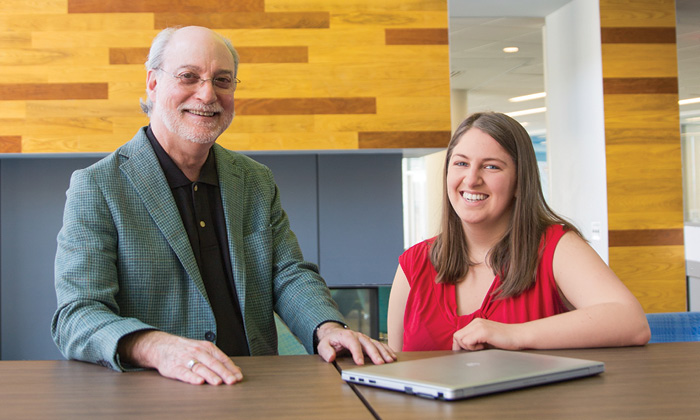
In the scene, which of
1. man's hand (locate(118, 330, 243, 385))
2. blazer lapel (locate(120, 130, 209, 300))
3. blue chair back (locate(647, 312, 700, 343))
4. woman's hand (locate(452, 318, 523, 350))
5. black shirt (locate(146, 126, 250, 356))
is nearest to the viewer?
man's hand (locate(118, 330, 243, 385))

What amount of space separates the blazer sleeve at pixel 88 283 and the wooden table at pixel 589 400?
0.53 metres

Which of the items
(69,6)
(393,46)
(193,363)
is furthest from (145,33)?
(193,363)

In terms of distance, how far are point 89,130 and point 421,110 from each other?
143 centimetres

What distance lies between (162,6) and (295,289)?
178cm

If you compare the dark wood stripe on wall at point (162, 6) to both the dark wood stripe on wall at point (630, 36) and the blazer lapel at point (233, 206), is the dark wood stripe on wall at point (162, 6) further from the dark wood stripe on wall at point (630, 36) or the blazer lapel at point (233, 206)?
the dark wood stripe on wall at point (630, 36)

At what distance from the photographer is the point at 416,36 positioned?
120 inches

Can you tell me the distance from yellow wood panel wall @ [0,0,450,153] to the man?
1070 mm

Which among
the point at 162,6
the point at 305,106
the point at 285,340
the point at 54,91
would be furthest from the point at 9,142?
the point at 285,340

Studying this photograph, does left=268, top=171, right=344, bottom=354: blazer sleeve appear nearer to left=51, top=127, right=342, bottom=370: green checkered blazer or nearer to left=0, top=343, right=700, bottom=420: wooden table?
left=51, top=127, right=342, bottom=370: green checkered blazer

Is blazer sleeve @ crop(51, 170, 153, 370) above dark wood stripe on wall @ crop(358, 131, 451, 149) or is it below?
below

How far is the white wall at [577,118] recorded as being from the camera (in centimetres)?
360

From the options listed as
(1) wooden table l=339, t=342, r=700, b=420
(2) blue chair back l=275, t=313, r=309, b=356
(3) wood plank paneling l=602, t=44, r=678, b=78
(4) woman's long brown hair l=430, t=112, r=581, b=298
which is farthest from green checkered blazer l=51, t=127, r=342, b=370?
(3) wood plank paneling l=602, t=44, r=678, b=78

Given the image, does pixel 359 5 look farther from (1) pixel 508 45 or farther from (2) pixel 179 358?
(1) pixel 508 45

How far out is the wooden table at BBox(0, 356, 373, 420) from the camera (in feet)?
2.98
